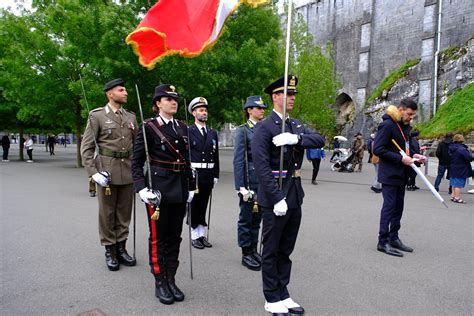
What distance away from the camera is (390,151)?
5359 millimetres

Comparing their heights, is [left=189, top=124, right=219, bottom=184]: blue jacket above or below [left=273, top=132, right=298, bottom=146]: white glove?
below

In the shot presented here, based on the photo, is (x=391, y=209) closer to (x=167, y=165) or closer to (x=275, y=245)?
(x=275, y=245)

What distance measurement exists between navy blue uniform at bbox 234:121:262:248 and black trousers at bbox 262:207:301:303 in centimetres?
129

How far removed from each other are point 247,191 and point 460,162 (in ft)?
23.9

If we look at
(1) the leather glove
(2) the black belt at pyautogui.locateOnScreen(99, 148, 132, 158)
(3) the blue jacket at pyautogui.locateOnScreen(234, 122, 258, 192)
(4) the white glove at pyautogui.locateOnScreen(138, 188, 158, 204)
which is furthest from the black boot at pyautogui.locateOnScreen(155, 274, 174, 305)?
(2) the black belt at pyautogui.locateOnScreen(99, 148, 132, 158)

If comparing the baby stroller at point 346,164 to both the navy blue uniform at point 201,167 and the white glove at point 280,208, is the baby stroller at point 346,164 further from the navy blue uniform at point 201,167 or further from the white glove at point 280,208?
the white glove at point 280,208

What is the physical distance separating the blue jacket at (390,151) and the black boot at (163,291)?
3380 millimetres

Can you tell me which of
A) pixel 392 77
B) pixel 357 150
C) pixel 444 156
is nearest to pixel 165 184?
pixel 444 156

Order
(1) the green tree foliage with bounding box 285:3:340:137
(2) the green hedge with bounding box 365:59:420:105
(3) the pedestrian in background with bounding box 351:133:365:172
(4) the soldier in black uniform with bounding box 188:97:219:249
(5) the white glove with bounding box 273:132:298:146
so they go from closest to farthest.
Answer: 1. (5) the white glove with bounding box 273:132:298:146
2. (4) the soldier in black uniform with bounding box 188:97:219:249
3. (3) the pedestrian in background with bounding box 351:133:365:172
4. (1) the green tree foliage with bounding box 285:3:340:137
5. (2) the green hedge with bounding box 365:59:420:105

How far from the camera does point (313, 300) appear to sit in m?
3.81

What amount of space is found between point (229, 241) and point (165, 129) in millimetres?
2571

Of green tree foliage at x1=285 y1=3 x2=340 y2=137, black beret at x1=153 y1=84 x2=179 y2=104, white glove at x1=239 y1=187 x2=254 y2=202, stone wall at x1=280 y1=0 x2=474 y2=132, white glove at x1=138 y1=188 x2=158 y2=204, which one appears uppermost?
stone wall at x1=280 y1=0 x2=474 y2=132

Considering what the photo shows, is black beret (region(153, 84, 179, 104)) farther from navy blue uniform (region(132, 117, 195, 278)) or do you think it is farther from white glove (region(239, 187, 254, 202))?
white glove (region(239, 187, 254, 202))

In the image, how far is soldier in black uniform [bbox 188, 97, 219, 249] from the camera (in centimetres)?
564
